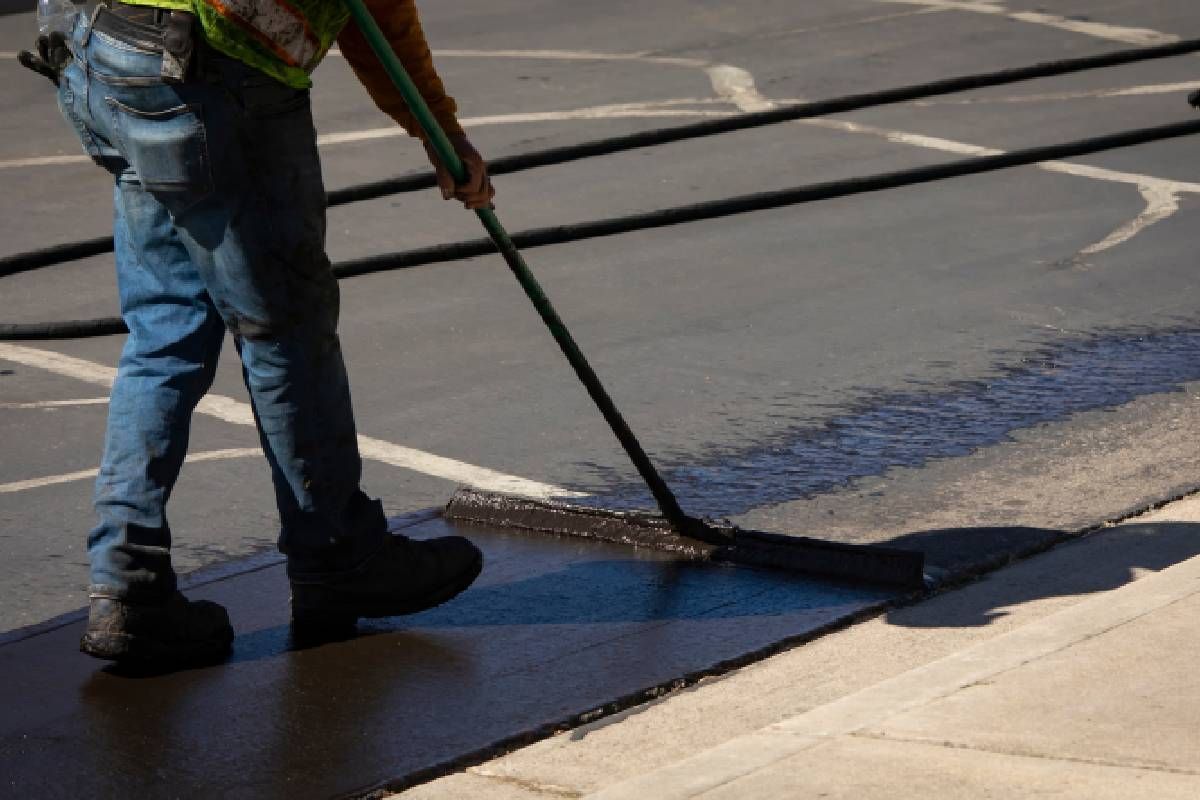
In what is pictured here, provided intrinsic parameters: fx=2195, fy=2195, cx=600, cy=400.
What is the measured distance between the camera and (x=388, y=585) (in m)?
4.91

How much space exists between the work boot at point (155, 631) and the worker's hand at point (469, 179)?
1.06 m

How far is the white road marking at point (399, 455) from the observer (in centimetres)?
618

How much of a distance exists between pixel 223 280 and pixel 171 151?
288 mm

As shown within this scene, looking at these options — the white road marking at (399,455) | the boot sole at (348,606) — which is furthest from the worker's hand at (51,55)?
the white road marking at (399,455)

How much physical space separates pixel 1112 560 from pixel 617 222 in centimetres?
439

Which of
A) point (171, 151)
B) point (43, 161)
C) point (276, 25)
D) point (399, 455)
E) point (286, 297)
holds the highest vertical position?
point (276, 25)

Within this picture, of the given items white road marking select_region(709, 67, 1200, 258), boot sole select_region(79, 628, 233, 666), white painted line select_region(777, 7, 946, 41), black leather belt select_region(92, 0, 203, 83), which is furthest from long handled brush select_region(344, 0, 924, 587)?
white painted line select_region(777, 7, 946, 41)

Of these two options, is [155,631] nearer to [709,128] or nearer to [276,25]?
[276,25]

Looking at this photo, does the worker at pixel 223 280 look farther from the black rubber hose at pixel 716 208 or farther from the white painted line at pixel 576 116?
the white painted line at pixel 576 116

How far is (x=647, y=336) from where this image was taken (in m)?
7.86

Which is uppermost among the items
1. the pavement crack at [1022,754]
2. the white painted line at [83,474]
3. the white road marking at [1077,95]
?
the white road marking at [1077,95]

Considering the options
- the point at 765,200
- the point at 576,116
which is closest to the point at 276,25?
the point at 765,200

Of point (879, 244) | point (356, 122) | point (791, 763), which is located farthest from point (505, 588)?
point (356, 122)

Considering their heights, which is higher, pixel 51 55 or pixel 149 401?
pixel 51 55
